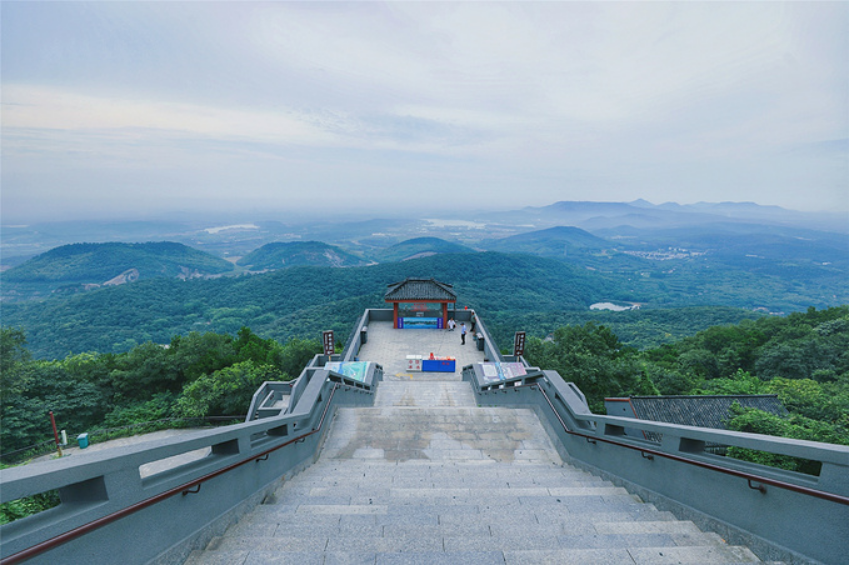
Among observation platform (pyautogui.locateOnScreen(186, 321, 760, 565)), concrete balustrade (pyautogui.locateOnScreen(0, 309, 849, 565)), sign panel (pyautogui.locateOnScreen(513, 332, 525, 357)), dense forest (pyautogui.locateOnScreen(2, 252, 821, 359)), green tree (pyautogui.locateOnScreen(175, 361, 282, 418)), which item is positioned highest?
concrete balustrade (pyautogui.locateOnScreen(0, 309, 849, 565))

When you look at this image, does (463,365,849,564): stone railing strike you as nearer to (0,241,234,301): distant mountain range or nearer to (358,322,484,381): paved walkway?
(358,322,484,381): paved walkway

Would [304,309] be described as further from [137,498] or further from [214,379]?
[137,498]

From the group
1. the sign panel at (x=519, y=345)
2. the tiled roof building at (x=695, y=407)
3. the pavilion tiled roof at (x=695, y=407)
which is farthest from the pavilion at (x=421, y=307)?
the pavilion tiled roof at (x=695, y=407)

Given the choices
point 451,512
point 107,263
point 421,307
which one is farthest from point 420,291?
point 107,263

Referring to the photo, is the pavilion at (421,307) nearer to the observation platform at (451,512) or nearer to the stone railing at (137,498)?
the observation platform at (451,512)

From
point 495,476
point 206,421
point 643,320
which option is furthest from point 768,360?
point 643,320

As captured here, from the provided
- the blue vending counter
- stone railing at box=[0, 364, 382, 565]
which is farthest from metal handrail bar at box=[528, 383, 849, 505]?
the blue vending counter

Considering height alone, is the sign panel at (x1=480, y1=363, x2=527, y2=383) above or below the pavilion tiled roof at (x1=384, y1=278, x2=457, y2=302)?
below

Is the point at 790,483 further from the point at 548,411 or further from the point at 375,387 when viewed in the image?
the point at 375,387
